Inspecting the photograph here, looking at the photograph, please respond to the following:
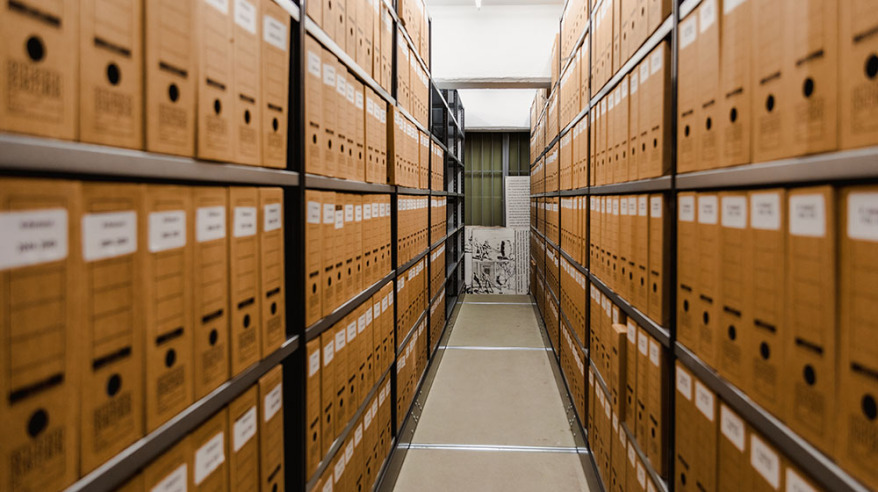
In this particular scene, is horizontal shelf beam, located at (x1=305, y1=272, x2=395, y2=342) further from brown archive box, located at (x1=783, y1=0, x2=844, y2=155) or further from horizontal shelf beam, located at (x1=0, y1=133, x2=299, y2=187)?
brown archive box, located at (x1=783, y1=0, x2=844, y2=155)

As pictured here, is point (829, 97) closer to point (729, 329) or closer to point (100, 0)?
point (729, 329)

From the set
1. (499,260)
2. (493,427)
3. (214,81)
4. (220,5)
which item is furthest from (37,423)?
(499,260)

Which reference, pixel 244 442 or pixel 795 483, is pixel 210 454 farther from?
pixel 795 483

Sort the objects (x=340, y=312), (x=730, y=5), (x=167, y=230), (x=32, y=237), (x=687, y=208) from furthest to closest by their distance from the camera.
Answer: (x=340, y=312)
(x=687, y=208)
(x=730, y=5)
(x=167, y=230)
(x=32, y=237)

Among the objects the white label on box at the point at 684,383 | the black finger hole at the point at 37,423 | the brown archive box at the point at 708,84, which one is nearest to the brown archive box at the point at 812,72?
the brown archive box at the point at 708,84

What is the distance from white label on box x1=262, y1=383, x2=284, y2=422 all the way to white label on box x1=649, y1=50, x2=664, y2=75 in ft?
4.04

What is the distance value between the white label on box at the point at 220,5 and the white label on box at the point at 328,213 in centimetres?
60

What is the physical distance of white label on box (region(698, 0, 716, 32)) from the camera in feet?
3.18

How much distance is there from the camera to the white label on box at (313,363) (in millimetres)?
1254

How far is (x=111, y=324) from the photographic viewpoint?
60cm

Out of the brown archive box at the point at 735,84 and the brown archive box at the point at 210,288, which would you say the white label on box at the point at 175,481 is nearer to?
the brown archive box at the point at 210,288

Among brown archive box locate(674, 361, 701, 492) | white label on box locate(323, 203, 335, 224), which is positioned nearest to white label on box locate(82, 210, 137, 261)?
white label on box locate(323, 203, 335, 224)

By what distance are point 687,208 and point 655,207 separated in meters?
0.20

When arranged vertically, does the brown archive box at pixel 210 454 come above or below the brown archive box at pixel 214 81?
below
